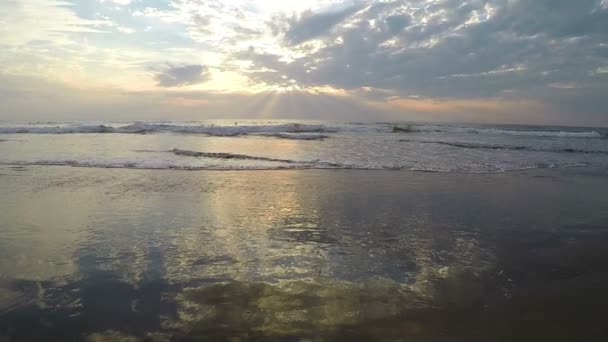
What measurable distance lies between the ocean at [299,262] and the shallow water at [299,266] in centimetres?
2

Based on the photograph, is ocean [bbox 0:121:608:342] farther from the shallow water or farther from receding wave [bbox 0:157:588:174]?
receding wave [bbox 0:157:588:174]

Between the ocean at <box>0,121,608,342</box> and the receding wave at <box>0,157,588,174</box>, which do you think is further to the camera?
the receding wave at <box>0,157,588,174</box>

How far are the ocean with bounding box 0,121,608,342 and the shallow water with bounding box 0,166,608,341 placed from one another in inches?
0.8

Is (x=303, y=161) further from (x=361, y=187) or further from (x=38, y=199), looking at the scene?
(x=38, y=199)

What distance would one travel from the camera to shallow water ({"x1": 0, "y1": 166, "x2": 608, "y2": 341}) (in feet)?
10.0

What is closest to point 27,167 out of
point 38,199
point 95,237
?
point 38,199

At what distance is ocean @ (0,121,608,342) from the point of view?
10.0 feet

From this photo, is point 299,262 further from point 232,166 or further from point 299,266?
point 232,166

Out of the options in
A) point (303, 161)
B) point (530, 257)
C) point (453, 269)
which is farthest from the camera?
point (303, 161)

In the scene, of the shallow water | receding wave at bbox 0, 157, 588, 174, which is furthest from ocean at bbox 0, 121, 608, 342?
receding wave at bbox 0, 157, 588, 174

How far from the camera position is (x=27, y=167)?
12.1 metres

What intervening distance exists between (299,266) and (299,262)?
0.43 ft

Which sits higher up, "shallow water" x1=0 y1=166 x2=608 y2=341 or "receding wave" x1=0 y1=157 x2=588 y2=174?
"receding wave" x1=0 y1=157 x2=588 y2=174

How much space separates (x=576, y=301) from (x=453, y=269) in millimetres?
1121
